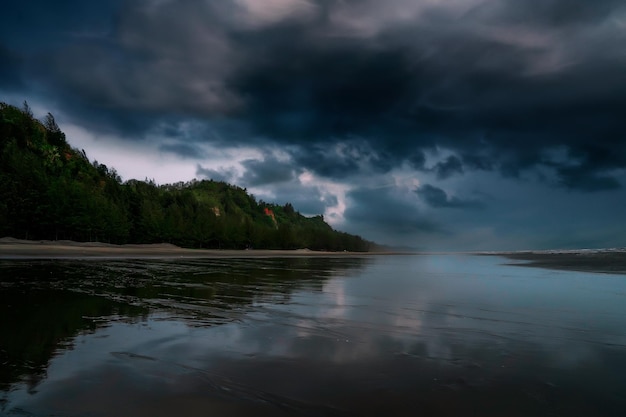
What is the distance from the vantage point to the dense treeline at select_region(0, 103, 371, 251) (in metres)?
55.2

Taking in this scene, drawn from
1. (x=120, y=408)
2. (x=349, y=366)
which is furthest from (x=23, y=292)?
(x=349, y=366)

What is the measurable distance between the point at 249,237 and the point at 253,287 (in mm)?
87090

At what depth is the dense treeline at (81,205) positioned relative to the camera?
5519 centimetres

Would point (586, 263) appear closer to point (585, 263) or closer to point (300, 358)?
point (585, 263)

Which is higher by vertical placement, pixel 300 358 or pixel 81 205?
pixel 81 205

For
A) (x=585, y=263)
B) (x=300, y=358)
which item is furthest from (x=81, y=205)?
(x=585, y=263)

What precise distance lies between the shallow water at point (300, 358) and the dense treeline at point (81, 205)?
52.5 meters

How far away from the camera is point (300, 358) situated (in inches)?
253

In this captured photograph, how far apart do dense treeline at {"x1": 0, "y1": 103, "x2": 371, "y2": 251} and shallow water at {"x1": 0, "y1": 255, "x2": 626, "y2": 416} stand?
172ft

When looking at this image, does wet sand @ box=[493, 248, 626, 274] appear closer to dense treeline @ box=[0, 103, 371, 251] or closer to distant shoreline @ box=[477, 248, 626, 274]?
distant shoreline @ box=[477, 248, 626, 274]

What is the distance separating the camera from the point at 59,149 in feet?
266

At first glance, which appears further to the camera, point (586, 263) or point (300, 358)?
point (586, 263)

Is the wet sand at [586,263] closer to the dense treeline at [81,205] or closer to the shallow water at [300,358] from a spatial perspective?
the shallow water at [300,358]

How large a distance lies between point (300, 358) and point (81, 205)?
211ft
